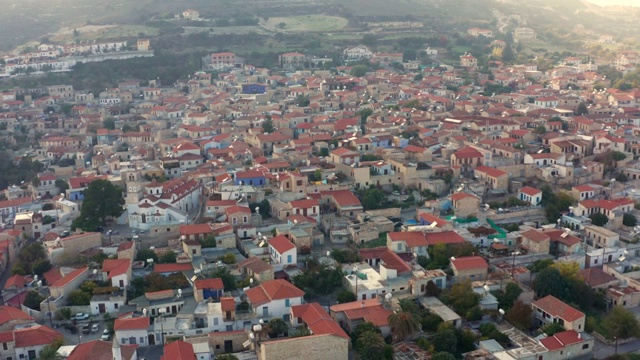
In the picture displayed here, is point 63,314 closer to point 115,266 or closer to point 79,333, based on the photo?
point 79,333

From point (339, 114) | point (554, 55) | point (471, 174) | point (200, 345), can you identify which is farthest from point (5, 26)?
point (200, 345)

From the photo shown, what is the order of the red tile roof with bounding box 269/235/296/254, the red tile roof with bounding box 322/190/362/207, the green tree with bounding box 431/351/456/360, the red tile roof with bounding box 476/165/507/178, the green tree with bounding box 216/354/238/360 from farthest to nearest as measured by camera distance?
the red tile roof with bounding box 476/165/507/178 < the red tile roof with bounding box 322/190/362/207 < the red tile roof with bounding box 269/235/296/254 < the green tree with bounding box 216/354/238/360 < the green tree with bounding box 431/351/456/360

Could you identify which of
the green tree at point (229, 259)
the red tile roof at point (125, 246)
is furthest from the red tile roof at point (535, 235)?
the red tile roof at point (125, 246)

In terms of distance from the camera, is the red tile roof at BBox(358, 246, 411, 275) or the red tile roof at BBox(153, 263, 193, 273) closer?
the red tile roof at BBox(358, 246, 411, 275)

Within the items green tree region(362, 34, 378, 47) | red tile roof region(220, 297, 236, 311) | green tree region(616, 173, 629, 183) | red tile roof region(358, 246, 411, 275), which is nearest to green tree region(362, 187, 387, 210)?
red tile roof region(358, 246, 411, 275)

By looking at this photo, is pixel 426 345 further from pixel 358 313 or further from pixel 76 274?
pixel 76 274

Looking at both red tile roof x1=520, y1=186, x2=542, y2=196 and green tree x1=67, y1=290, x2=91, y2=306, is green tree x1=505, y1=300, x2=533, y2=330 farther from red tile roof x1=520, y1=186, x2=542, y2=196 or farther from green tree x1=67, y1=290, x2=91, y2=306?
green tree x1=67, y1=290, x2=91, y2=306

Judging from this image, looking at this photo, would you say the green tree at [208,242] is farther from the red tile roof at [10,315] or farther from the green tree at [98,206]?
the red tile roof at [10,315]
